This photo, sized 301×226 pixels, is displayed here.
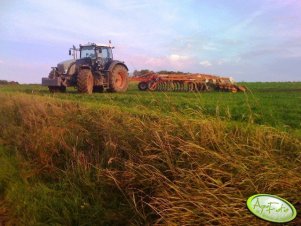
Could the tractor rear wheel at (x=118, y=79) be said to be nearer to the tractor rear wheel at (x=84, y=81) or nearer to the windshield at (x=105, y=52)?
the windshield at (x=105, y=52)

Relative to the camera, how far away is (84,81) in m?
19.7

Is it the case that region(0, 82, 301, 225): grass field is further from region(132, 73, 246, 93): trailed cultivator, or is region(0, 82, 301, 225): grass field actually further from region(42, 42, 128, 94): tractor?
region(132, 73, 246, 93): trailed cultivator

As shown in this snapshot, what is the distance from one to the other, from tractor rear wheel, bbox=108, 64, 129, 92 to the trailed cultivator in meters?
2.05

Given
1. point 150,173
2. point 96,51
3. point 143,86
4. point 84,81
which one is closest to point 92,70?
point 96,51

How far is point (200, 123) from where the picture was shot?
5.98 meters

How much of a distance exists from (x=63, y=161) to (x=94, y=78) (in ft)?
47.9

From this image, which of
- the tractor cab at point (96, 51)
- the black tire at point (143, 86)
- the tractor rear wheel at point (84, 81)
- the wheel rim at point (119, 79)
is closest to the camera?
the tractor rear wheel at point (84, 81)

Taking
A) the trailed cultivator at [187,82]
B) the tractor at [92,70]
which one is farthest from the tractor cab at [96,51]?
the trailed cultivator at [187,82]

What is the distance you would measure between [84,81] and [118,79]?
10.3ft

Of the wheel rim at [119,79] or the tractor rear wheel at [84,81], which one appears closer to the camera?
the tractor rear wheel at [84,81]

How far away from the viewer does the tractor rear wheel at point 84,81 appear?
19672mm

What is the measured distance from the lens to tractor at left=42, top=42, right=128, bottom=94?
20.7 metres

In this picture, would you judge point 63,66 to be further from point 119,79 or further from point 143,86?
point 143,86

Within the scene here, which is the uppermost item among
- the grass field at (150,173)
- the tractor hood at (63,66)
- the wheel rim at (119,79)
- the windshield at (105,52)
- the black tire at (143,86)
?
the windshield at (105,52)
